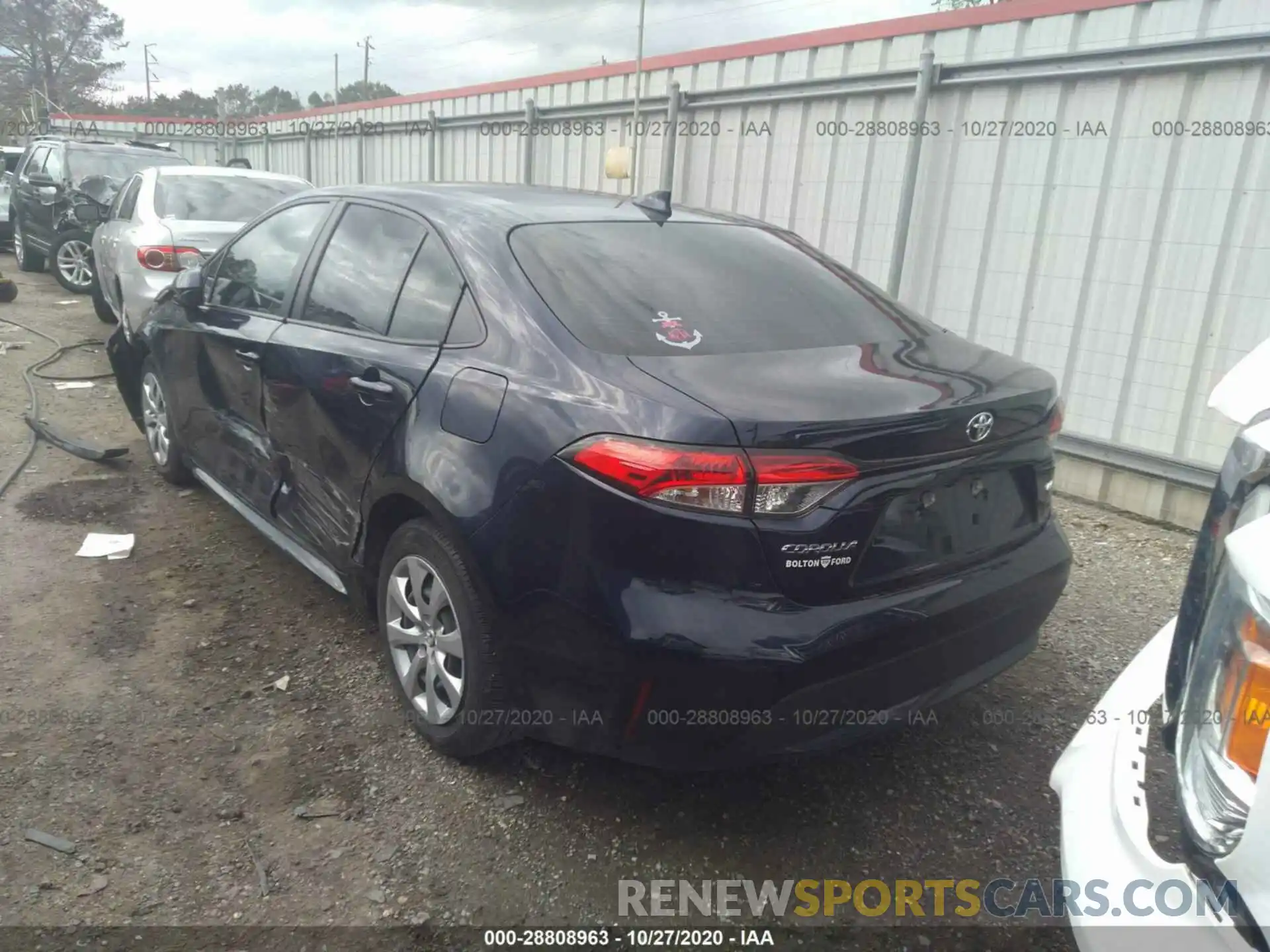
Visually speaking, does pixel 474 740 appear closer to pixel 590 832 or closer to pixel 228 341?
pixel 590 832

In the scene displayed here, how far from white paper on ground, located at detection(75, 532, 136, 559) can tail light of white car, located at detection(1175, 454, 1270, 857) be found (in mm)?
4164

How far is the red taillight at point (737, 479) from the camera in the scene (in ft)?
6.57

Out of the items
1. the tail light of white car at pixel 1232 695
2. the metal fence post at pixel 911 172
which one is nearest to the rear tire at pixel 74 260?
the metal fence post at pixel 911 172

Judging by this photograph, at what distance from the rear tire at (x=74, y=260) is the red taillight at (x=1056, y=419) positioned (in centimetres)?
1151

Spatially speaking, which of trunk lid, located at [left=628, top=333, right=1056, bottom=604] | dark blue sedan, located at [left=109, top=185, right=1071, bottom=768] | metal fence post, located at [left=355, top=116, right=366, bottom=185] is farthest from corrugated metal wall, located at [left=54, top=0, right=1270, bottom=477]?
metal fence post, located at [left=355, top=116, right=366, bottom=185]

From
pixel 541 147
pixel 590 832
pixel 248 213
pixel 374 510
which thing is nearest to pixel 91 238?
pixel 248 213

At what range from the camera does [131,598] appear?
3.73 meters

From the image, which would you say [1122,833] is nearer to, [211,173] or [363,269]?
[363,269]

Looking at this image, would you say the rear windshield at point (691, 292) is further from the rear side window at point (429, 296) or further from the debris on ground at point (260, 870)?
the debris on ground at point (260, 870)

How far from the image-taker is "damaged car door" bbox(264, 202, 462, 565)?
9.04 ft

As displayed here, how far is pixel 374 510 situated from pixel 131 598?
5.16 feet

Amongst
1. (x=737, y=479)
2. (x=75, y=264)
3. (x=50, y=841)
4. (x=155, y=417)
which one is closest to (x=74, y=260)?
(x=75, y=264)

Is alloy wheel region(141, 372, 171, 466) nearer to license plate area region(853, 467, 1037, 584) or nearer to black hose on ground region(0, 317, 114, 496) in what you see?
black hose on ground region(0, 317, 114, 496)

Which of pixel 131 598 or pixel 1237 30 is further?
pixel 1237 30
